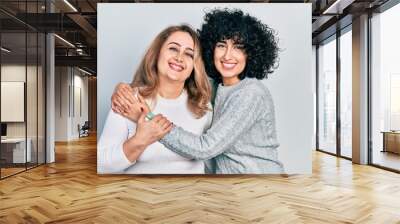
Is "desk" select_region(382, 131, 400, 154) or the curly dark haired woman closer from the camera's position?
the curly dark haired woman

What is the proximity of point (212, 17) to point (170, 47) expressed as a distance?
842 mm

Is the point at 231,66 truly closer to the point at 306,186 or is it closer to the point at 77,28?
the point at 306,186

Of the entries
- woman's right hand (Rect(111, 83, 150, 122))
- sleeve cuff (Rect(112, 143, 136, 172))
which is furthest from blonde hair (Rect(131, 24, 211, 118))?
sleeve cuff (Rect(112, 143, 136, 172))

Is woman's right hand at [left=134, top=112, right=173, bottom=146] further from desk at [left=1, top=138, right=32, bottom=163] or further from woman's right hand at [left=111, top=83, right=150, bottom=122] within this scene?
desk at [left=1, top=138, right=32, bottom=163]

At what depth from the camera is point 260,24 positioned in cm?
660

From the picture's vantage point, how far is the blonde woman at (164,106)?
636 cm

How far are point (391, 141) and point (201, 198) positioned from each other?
4.38 m

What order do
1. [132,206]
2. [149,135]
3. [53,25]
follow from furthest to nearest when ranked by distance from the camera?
[53,25], [149,135], [132,206]

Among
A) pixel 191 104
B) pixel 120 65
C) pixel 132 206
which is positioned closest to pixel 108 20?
pixel 120 65

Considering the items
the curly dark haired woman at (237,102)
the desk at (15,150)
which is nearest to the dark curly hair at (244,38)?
the curly dark haired woman at (237,102)

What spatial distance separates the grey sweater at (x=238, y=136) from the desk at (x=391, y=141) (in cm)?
241

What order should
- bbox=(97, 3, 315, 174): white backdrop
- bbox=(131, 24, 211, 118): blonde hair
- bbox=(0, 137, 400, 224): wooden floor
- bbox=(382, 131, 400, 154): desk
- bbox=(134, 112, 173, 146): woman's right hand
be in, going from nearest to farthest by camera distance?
bbox=(0, 137, 400, 224): wooden floor
bbox=(134, 112, 173, 146): woman's right hand
bbox=(131, 24, 211, 118): blonde hair
bbox=(97, 3, 315, 174): white backdrop
bbox=(382, 131, 400, 154): desk

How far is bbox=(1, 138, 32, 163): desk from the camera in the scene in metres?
6.57

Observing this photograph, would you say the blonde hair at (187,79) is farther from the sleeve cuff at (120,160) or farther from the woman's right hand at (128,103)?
the sleeve cuff at (120,160)
